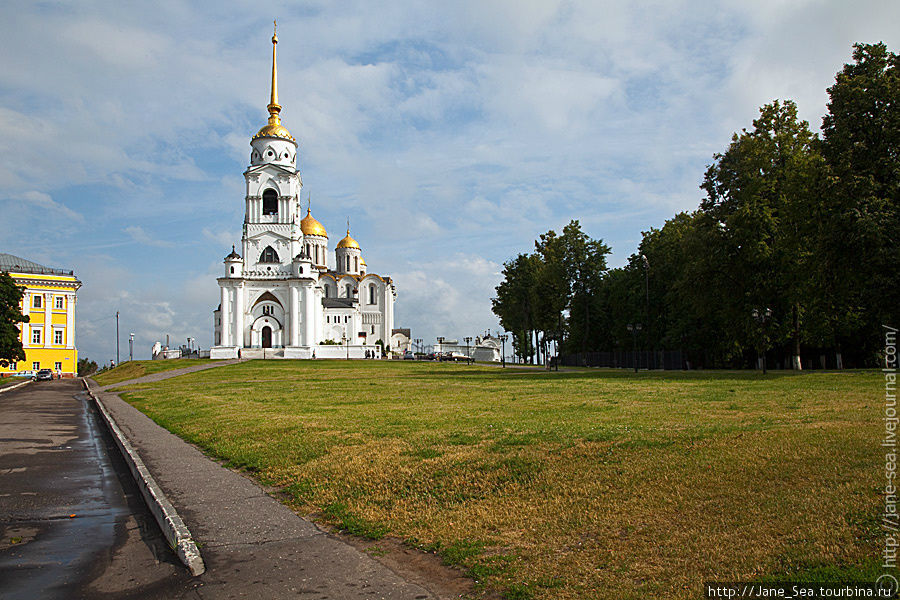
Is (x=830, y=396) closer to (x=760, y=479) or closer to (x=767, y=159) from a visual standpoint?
(x=760, y=479)

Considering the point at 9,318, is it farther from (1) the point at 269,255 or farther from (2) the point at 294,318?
(1) the point at 269,255

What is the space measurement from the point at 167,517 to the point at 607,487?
494cm

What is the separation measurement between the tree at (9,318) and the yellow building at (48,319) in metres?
30.5

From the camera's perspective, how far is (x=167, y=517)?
7.85 m

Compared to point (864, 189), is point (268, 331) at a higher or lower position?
lower

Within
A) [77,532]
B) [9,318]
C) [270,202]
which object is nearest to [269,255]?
[270,202]

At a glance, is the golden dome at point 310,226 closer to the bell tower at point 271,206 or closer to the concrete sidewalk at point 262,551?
the bell tower at point 271,206

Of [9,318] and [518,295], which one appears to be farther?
[518,295]

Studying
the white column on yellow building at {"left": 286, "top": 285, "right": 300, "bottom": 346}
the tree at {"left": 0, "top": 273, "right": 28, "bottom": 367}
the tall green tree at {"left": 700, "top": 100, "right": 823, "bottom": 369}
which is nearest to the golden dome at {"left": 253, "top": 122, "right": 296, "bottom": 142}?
the white column on yellow building at {"left": 286, "top": 285, "right": 300, "bottom": 346}

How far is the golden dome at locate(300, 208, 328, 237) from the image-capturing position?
362 feet

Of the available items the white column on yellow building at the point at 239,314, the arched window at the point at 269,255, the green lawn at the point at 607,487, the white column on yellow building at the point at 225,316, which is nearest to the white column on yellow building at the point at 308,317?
the arched window at the point at 269,255

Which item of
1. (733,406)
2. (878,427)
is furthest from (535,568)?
(733,406)

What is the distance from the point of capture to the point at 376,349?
93.9 metres

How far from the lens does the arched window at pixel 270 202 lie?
89375mm
